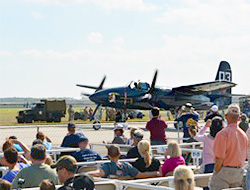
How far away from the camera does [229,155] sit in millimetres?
6512

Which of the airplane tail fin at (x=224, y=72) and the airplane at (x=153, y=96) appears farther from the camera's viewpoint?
the airplane tail fin at (x=224, y=72)

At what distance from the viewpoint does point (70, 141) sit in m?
10.7

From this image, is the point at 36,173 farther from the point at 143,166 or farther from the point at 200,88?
the point at 200,88


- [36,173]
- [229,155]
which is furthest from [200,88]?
[36,173]

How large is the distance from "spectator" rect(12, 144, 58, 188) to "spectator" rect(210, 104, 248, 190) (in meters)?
1.89

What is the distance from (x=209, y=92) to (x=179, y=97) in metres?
4.45

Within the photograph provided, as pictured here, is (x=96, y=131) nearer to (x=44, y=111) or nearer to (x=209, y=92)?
(x=209, y=92)

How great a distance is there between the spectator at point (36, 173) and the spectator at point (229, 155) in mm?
1890

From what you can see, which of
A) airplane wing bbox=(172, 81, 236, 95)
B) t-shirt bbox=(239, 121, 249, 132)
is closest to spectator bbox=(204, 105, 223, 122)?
t-shirt bbox=(239, 121, 249, 132)

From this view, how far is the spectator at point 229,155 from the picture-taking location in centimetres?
639

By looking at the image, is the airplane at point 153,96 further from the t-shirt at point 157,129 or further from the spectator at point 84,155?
the spectator at point 84,155

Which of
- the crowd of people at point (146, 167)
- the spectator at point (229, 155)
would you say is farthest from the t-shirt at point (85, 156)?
the spectator at point (229, 155)

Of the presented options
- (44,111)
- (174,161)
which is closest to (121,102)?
(44,111)

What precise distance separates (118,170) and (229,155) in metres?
1.49
